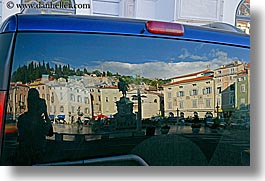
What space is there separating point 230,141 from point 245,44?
1.76 ft

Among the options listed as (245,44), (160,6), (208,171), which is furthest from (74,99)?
(160,6)

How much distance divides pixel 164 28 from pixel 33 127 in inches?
31.1

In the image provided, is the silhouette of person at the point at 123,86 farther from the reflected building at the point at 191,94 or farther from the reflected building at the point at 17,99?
the reflected building at the point at 17,99

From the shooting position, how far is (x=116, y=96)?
5.88 ft

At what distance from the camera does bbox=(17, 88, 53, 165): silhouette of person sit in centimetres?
173

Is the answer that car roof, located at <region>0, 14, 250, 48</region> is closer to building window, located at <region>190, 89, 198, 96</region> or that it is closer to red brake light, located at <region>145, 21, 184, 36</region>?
red brake light, located at <region>145, 21, 184, 36</region>

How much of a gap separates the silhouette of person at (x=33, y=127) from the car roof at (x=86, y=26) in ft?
0.98

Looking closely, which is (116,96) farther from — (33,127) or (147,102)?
(33,127)

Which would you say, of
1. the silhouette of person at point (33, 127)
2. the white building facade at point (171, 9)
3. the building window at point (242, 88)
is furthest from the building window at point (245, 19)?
the silhouette of person at point (33, 127)

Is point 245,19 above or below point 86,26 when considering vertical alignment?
above

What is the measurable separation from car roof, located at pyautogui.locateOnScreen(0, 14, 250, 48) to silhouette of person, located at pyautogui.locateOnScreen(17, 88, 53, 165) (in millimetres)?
298

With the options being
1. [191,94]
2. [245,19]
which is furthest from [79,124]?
[245,19]

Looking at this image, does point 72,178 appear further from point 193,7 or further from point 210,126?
point 193,7

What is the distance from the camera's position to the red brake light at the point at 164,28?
187cm
